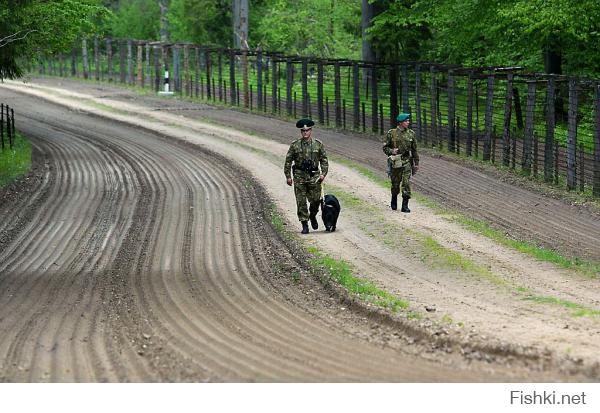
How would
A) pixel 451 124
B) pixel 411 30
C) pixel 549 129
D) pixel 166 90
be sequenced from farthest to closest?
pixel 166 90 → pixel 411 30 → pixel 451 124 → pixel 549 129

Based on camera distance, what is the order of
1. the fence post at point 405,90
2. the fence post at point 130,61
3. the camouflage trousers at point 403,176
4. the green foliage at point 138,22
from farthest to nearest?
the green foliage at point 138,22, the fence post at point 130,61, the fence post at point 405,90, the camouflage trousers at point 403,176

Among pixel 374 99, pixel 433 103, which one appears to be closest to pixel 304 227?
pixel 433 103

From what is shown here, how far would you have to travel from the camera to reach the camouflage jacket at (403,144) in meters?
19.1

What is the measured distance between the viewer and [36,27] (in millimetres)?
29172

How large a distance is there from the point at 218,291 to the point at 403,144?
6618 millimetres

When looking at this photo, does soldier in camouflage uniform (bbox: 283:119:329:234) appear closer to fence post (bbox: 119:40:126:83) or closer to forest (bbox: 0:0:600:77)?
forest (bbox: 0:0:600:77)

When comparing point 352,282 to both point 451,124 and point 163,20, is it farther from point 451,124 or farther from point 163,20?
point 163,20

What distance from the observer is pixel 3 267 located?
15805 millimetres

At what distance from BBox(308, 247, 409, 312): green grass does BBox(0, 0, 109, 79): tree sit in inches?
571

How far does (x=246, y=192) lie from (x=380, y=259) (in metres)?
8.28

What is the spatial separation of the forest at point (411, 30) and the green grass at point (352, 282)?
14.4 m

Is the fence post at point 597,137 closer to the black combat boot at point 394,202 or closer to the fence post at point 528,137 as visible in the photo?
the fence post at point 528,137

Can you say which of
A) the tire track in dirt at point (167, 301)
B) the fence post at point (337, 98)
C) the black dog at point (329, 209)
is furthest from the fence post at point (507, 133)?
the fence post at point (337, 98)

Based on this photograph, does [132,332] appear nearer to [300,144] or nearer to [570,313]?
[570,313]
